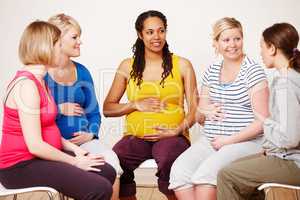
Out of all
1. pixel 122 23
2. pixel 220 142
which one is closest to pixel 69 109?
pixel 220 142

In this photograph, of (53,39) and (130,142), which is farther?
(130,142)

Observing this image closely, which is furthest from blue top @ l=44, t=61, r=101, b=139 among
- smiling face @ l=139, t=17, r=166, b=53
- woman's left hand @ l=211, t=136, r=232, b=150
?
woman's left hand @ l=211, t=136, r=232, b=150

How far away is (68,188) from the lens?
6.88ft

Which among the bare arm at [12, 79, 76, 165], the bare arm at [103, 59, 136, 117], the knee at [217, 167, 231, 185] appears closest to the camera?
the bare arm at [12, 79, 76, 165]

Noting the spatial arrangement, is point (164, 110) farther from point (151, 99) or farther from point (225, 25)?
point (225, 25)

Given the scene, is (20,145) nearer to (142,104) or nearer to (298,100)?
(142,104)

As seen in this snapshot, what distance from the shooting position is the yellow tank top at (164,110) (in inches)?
108

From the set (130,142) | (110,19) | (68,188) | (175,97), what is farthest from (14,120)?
(110,19)

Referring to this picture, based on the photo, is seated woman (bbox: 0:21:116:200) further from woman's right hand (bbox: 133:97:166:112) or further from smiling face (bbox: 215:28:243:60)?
smiling face (bbox: 215:28:243:60)

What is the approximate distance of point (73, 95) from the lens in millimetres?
2641

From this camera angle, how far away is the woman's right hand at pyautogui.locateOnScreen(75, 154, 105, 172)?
226cm

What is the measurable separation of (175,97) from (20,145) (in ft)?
3.07

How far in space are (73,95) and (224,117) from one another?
2.50 ft

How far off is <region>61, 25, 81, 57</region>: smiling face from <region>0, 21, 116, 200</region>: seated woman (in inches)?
14.8
